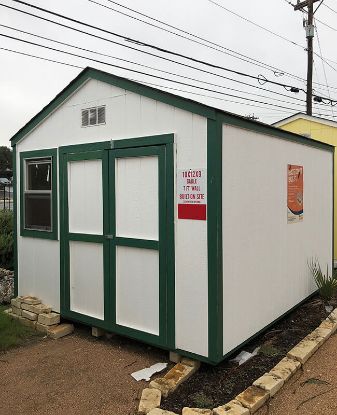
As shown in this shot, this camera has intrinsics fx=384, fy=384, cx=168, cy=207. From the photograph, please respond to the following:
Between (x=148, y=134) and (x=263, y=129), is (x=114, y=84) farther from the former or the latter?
(x=263, y=129)

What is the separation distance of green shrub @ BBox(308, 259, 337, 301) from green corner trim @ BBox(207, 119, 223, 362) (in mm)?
2804

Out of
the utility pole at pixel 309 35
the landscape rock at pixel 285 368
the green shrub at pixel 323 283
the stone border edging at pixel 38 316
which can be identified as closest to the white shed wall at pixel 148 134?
the stone border edging at pixel 38 316

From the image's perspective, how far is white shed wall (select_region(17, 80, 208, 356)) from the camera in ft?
12.4

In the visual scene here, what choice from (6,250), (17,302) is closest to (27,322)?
(17,302)

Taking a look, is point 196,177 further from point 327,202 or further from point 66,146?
point 327,202

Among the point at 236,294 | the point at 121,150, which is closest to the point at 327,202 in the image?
the point at 236,294

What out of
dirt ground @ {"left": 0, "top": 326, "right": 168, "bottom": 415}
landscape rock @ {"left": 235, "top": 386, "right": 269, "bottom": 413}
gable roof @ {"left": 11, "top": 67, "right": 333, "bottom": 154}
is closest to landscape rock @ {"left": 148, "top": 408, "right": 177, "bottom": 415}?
dirt ground @ {"left": 0, "top": 326, "right": 168, "bottom": 415}

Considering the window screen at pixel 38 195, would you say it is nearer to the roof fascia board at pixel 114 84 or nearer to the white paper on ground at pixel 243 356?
the roof fascia board at pixel 114 84

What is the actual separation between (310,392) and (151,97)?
10.6ft

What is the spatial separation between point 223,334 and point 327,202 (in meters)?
3.91

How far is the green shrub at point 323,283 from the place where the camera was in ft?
19.0

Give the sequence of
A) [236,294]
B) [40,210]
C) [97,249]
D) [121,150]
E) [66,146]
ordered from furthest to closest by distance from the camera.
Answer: [40,210] < [66,146] < [97,249] < [121,150] < [236,294]

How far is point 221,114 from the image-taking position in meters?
3.67

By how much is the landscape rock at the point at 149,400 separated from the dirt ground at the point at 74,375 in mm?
120
